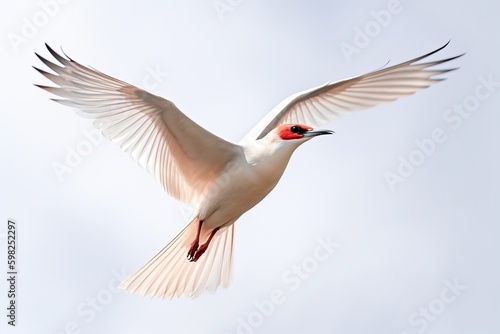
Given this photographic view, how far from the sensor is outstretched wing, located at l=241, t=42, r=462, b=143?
12055mm

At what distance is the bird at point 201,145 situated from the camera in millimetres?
10758

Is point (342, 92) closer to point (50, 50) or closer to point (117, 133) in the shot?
point (117, 133)

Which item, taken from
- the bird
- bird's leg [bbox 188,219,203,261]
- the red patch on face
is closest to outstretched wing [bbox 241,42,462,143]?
the bird

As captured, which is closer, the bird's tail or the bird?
the bird

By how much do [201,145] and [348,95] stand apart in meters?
2.40

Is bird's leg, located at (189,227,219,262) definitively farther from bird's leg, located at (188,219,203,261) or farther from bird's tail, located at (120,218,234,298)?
bird's tail, located at (120,218,234,298)

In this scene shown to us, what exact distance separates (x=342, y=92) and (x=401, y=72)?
2.86 feet

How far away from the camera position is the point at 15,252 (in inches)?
492

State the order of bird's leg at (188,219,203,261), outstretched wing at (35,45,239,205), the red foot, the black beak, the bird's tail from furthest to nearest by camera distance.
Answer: the bird's tail, the red foot, bird's leg at (188,219,203,261), the black beak, outstretched wing at (35,45,239,205)

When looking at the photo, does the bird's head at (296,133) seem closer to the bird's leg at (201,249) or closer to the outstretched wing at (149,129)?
the outstretched wing at (149,129)

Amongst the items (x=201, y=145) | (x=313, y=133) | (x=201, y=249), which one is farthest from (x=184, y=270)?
(x=313, y=133)

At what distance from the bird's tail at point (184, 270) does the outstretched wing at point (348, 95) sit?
131cm

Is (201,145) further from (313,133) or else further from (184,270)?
(184,270)

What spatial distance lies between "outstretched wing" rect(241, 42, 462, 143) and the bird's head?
2.86 feet
